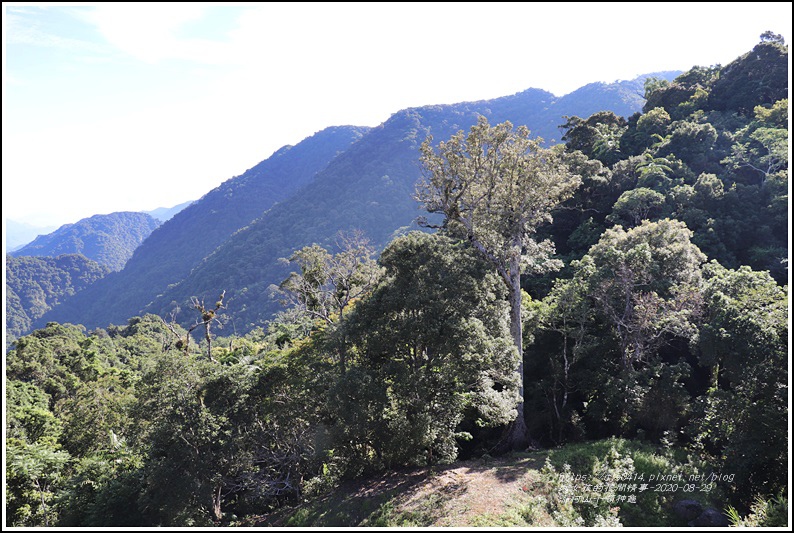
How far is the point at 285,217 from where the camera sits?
12294 centimetres

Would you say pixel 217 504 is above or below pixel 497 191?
below

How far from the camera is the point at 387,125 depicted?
516ft

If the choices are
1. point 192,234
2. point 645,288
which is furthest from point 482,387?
point 192,234

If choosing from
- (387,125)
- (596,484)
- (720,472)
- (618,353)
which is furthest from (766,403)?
(387,125)

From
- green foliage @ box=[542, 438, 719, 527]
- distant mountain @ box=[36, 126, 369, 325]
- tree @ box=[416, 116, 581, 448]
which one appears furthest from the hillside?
distant mountain @ box=[36, 126, 369, 325]

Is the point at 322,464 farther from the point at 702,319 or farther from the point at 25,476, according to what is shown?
the point at 702,319

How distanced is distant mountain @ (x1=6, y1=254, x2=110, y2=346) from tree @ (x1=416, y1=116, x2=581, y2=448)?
140m

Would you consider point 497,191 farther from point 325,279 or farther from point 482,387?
point 325,279

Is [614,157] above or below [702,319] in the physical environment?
above

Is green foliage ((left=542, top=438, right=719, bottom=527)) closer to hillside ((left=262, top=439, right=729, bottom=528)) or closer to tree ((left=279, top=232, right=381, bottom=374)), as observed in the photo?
hillside ((left=262, top=439, right=729, bottom=528))

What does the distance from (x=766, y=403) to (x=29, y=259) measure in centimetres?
18258

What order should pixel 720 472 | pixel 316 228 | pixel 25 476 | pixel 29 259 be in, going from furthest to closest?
pixel 29 259
pixel 316 228
pixel 25 476
pixel 720 472

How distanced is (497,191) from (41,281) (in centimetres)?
17189

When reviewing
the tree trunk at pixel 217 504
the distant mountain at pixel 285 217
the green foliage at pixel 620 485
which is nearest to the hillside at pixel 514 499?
the green foliage at pixel 620 485
